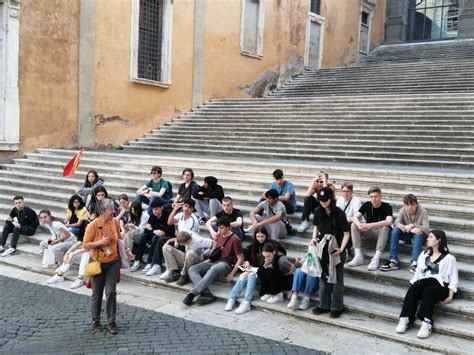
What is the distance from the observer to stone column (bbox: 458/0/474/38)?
2527 centimetres

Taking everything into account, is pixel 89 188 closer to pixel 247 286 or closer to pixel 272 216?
pixel 272 216

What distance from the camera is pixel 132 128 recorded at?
16906 mm

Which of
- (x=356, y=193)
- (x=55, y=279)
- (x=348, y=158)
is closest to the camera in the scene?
(x=55, y=279)

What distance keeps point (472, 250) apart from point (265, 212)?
2946 mm

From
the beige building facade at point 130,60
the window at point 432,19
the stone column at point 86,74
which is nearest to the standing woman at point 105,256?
the beige building facade at point 130,60

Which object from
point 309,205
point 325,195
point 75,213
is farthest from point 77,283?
point 325,195

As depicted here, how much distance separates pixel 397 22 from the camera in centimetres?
2908

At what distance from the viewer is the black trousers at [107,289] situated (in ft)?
19.7

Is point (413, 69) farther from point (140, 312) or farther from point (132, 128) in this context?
point (140, 312)

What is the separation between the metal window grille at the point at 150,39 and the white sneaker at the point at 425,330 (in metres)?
13.5

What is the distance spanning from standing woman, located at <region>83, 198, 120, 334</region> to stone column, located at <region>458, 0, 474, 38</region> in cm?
2398

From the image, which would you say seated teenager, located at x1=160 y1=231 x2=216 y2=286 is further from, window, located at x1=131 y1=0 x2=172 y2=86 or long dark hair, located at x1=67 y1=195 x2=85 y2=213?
window, located at x1=131 y1=0 x2=172 y2=86

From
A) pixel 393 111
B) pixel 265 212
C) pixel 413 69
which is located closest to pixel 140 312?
pixel 265 212

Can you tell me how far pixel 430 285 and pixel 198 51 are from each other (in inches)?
573
